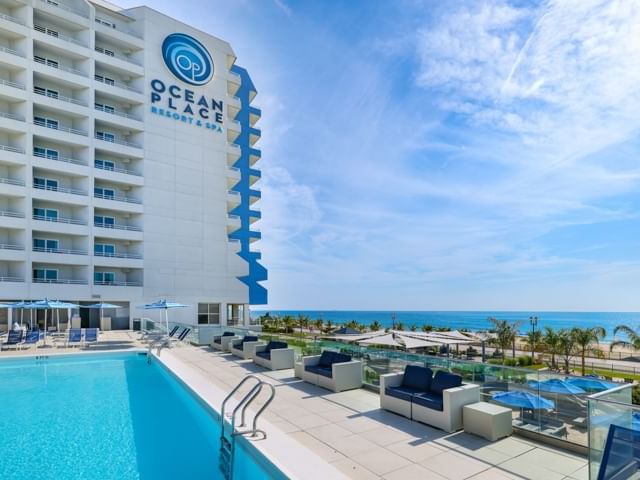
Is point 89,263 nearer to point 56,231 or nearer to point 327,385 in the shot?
point 56,231

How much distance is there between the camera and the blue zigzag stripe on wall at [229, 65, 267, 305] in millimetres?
39625

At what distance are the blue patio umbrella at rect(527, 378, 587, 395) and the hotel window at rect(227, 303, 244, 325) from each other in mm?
34021

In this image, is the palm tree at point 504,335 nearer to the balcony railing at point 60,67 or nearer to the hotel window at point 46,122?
the hotel window at point 46,122

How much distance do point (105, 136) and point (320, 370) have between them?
3096cm

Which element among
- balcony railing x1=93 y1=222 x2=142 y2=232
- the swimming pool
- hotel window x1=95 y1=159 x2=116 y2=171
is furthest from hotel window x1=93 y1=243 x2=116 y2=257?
the swimming pool

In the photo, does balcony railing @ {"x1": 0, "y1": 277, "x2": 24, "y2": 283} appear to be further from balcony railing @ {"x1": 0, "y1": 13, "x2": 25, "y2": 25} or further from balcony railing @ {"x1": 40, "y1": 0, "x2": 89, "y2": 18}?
balcony railing @ {"x1": 40, "y1": 0, "x2": 89, "y2": 18}

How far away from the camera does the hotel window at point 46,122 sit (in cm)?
3066

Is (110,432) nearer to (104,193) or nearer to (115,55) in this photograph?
(104,193)

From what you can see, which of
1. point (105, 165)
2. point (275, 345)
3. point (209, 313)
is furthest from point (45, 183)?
point (275, 345)

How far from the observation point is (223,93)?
39219 mm

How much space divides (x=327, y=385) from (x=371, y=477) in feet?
15.4

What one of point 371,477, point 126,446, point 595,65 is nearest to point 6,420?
point 126,446

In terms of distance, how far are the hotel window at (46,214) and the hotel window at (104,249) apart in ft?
11.3

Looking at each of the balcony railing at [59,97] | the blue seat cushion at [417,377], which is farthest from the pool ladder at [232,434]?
the balcony railing at [59,97]
